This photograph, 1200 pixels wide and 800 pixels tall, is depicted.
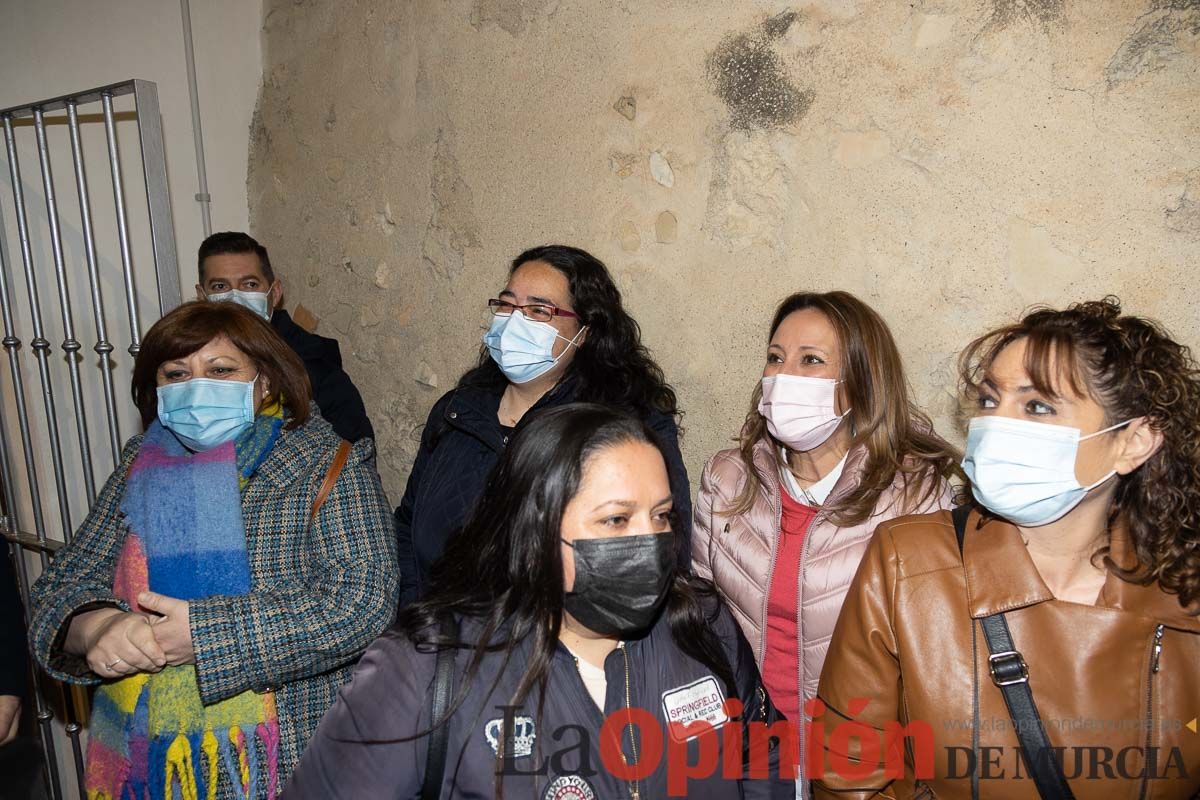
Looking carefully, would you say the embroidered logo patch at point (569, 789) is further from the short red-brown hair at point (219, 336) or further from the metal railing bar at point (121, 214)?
the metal railing bar at point (121, 214)

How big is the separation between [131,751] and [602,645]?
1.34m

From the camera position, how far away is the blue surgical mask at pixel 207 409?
2201 millimetres

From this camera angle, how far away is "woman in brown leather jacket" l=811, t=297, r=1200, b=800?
1.62 meters

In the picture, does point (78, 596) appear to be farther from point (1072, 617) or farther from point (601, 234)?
point (1072, 617)

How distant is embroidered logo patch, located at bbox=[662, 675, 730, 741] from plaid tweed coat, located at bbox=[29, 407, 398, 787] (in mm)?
857

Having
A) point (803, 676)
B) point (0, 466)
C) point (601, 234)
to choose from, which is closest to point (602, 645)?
point (803, 676)

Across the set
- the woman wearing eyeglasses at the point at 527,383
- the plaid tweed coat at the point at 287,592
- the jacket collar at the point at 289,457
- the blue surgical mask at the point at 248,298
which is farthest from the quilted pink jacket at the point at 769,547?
the blue surgical mask at the point at 248,298

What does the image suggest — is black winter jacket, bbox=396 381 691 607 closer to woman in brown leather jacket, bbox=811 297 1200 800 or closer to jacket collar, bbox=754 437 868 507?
jacket collar, bbox=754 437 868 507

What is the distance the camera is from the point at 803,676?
2076 millimetres

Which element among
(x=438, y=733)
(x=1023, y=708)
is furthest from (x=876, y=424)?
(x=438, y=733)

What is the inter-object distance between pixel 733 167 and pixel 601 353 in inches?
27.8

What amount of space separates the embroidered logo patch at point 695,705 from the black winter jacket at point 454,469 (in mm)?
726

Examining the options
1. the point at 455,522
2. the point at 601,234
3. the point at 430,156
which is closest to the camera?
the point at 455,522

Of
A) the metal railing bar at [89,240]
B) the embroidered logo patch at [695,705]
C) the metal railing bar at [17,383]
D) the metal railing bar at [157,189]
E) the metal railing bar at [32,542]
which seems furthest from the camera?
the metal railing bar at [32,542]
